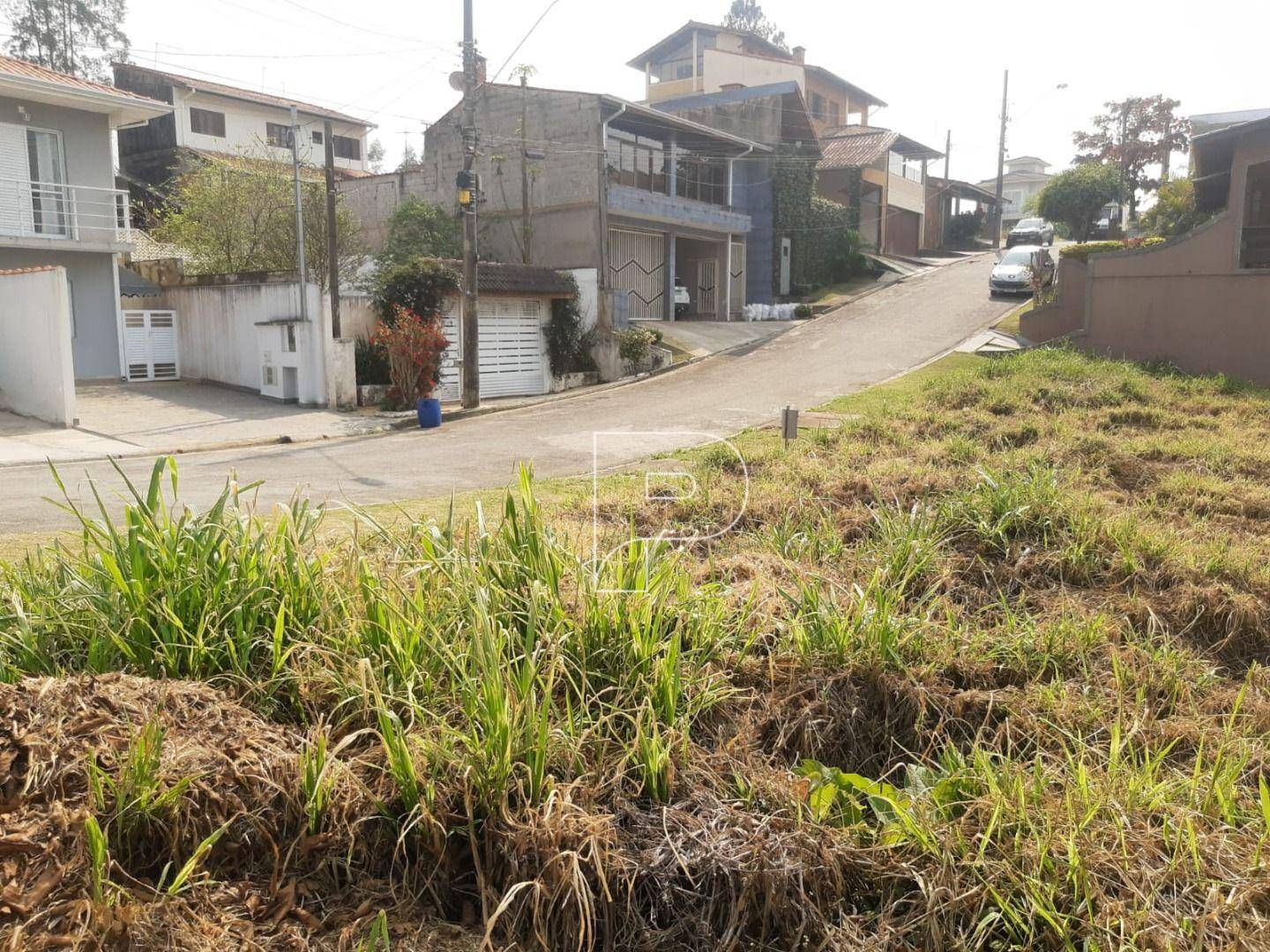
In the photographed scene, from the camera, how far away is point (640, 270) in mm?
29156

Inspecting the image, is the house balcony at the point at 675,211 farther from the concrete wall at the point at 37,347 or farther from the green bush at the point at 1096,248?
the concrete wall at the point at 37,347

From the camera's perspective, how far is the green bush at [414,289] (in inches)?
773

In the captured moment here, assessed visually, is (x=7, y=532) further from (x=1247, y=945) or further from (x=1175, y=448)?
(x=1175, y=448)

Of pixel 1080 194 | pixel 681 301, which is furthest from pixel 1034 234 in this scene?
pixel 681 301

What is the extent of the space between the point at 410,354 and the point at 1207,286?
14499 mm

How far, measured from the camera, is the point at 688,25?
143ft

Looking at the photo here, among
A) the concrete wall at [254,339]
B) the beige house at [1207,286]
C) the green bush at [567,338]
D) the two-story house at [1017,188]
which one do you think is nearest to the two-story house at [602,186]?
the green bush at [567,338]

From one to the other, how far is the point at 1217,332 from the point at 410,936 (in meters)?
18.6

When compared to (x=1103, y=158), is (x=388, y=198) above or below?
below

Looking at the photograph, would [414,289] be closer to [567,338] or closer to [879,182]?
[567,338]

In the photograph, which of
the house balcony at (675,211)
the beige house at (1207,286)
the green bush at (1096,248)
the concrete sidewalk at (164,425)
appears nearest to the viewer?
the concrete sidewalk at (164,425)

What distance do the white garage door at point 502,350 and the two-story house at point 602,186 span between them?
87.1 inches

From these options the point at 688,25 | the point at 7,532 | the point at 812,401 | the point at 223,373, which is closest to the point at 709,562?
the point at 7,532

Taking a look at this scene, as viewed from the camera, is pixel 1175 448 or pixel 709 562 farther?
pixel 1175 448
